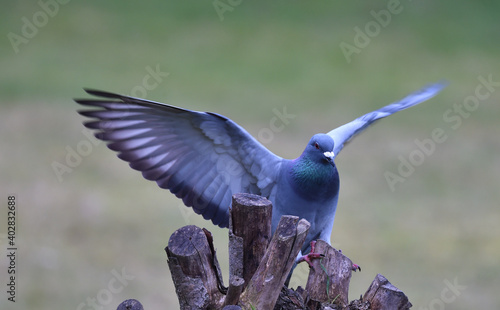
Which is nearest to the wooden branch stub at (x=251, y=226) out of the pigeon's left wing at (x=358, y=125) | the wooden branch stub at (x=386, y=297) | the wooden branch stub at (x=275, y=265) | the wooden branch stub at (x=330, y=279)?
the wooden branch stub at (x=275, y=265)

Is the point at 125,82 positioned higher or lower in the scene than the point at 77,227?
higher

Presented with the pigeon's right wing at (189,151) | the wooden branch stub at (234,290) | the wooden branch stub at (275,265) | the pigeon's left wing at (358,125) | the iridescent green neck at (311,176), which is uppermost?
the pigeon's left wing at (358,125)

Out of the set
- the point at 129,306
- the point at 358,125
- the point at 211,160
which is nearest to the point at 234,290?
the point at 129,306

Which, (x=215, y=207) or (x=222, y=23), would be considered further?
(x=222, y=23)

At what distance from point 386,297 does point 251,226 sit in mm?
557

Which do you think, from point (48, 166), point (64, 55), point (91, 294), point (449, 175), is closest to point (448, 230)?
point (449, 175)

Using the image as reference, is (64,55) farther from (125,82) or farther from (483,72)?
(483,72)

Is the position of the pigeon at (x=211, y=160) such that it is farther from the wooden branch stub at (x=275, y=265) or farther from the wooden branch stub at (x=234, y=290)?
the wooden branch stub at (x=234, y=290)

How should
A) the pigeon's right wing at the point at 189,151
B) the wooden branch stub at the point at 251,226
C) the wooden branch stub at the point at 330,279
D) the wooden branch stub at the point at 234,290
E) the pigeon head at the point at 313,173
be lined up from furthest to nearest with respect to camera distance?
the pigeon head at the point at 313,173
the pigeon's right wing at the point at 189,151
the wooden branch stub at the point at 330,279
the wooden branch stub at the point at 251,226
the wooden branch stub at the point at 234,290

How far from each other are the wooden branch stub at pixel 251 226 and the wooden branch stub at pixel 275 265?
105mm

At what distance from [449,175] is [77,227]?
12.7 ft

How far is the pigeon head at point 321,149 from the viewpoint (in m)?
2.96

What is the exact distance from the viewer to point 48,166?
7.21m

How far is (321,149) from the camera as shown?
2980mm
